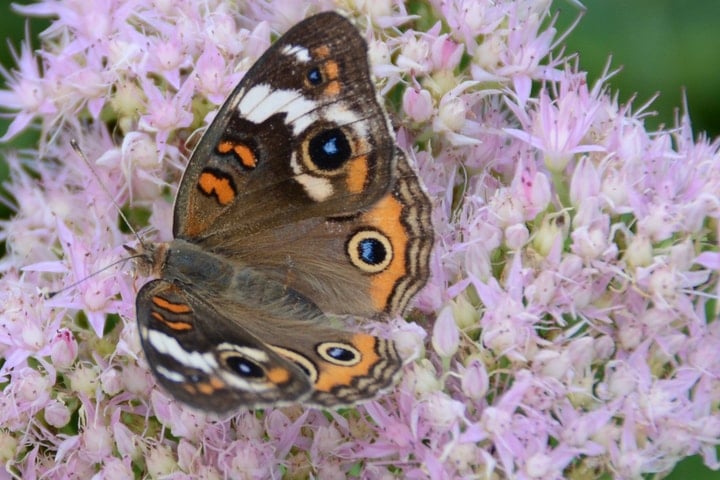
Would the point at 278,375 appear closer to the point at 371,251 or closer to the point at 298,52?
the point at 371,251

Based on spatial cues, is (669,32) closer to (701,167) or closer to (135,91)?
(701,167)

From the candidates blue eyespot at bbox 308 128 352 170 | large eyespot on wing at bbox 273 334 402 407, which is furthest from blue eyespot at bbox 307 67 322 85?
large eyespot on wing at bbox 273 334 402 407

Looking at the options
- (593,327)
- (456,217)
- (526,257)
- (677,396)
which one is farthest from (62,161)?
(677,396)

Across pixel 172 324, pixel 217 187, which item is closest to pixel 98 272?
pixel 217 187

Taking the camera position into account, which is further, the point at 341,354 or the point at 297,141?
the point at 297,141

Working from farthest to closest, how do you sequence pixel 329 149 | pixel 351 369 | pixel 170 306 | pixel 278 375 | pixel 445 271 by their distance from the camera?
pixel 445 271 → pixel 329 149 → pixel 170 306 → pixel 351 369 → pixel 278 375

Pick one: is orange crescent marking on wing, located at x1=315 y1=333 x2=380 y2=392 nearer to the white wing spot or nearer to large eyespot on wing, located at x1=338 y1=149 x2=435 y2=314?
large eyespot on wing, located at x1=338 y1=149 x2=435 y2=314
